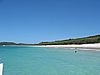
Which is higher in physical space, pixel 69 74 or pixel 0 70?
pixel 0 70

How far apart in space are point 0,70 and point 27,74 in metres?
8.21

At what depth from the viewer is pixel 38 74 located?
14789 mm

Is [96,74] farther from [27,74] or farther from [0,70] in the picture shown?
[0,70]

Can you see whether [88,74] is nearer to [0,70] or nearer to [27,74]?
[27,74]

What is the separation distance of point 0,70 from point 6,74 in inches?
329

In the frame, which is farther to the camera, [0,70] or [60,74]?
[60,74]

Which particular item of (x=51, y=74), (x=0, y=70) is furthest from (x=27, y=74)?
(x=0, y=70)

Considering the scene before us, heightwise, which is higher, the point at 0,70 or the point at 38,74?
the point at 0,70

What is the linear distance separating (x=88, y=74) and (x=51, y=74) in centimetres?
229

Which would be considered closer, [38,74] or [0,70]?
[0,70]

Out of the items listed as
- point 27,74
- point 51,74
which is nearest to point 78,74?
point 51,74

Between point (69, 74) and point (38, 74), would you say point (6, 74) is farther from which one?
point (69, 74)

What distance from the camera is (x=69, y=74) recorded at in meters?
15.0

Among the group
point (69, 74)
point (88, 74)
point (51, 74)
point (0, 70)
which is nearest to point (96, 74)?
point (88, 74)
